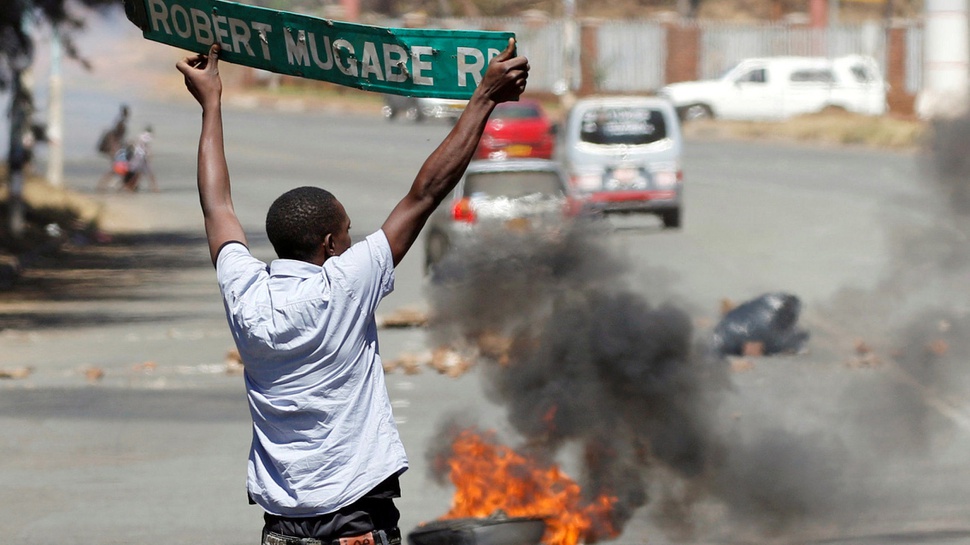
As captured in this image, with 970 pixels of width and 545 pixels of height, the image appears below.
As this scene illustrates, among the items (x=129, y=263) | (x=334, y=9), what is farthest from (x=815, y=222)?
(x=334, y=9)

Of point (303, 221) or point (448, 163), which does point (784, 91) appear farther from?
point (303, 221)

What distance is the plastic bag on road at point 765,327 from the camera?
12.2 meters

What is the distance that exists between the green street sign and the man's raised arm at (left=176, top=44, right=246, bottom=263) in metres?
0.08

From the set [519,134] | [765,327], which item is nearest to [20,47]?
[765,327]

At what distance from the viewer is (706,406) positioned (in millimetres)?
7168

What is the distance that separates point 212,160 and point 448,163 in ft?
2.28

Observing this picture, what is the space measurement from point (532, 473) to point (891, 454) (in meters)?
2.98

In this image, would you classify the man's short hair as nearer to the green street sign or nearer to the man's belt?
the green street sign

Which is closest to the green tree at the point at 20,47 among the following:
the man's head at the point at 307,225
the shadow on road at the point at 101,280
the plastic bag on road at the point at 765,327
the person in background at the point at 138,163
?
the shadow on road at the point at 101,280

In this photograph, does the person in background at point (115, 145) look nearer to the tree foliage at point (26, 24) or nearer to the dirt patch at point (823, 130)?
the tree foliage at point (26, 24)

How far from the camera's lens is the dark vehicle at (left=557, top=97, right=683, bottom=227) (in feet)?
73.9

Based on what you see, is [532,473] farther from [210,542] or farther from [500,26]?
[500,26]

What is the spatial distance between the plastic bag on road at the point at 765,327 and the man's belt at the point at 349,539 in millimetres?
8557

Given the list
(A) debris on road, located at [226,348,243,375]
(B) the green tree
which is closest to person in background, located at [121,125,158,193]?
(B) the green tree
